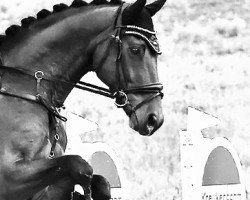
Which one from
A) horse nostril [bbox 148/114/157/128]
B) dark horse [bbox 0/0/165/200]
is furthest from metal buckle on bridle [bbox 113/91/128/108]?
horse nostril [bbox 148/114/157/128]

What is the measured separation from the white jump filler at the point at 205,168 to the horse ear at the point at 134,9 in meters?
1.11

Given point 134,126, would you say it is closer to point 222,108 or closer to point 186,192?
point 186,192

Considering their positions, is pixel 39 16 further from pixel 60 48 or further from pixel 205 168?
pixel 205 168

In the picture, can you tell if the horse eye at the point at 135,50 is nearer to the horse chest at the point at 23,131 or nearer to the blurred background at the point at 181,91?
the horse chest at the point at 23,131

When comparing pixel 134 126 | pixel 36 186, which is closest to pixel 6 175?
pixel 36 186

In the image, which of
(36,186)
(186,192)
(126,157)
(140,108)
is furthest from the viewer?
(126,157)

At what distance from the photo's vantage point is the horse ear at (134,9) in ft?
7.59

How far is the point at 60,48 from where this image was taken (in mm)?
2361

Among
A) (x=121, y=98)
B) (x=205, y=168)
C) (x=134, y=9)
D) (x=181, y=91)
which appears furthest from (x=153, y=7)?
(x=181, y=91)

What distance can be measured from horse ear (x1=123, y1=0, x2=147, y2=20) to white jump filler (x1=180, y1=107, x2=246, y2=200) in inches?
43.7

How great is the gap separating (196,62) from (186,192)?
2.00 meters

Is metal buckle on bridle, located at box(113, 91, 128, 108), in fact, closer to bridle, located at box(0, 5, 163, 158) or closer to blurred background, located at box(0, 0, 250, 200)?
bridle, located at box(0, 5, 163, 158)

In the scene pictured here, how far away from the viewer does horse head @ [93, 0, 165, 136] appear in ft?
7.42

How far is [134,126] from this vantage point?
2275mm
